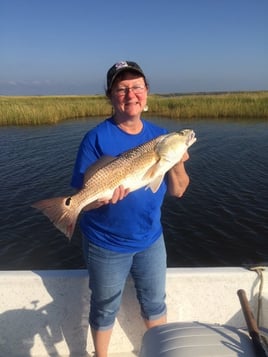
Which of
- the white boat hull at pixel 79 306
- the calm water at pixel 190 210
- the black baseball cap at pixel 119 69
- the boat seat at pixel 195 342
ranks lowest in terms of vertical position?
the calm water at pixel 190 210

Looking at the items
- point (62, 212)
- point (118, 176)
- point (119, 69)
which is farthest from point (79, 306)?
point (119, 69)

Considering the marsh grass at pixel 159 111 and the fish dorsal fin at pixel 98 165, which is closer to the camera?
the fish dorsal fin at pixel 98 165

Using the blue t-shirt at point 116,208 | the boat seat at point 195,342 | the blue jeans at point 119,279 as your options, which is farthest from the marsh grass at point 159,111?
the boat seat at point 195,342

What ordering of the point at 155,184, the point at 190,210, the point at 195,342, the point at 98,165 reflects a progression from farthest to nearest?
the point at 190,210, the point at 155,184, the point at 98,165, the point at 195,342

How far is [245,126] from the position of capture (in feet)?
79.5

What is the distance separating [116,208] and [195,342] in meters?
1.00

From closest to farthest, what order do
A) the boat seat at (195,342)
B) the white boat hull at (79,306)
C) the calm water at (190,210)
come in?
the boat seat at (195,342)
the white boat hull at (79,306)
the calm water at (190,210)

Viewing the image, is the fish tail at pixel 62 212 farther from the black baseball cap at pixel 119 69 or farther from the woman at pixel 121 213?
the black baseball cap at pixel 119 69

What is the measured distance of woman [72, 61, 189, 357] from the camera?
2670 millimetres

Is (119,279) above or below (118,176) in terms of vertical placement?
below

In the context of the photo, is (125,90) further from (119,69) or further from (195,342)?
(195,342)

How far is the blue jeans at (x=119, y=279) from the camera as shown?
280 cm

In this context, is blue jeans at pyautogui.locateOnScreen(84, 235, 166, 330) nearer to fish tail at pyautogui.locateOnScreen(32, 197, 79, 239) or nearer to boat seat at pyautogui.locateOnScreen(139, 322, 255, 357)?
fish tail at pyautogui.locateOnScreen(32, 197, 79, 239)

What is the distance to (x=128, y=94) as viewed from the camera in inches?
105
